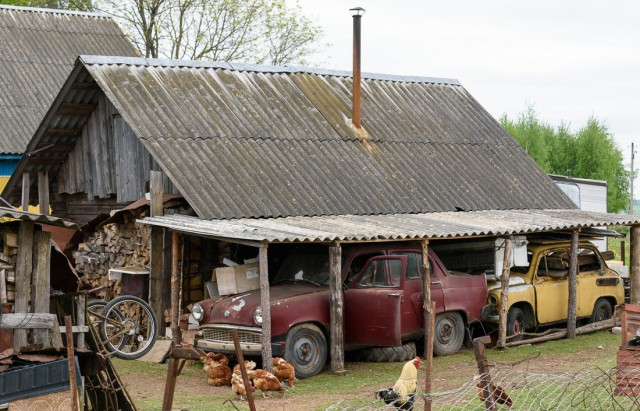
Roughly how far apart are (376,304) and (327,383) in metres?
1.64

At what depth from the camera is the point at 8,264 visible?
10727 mm

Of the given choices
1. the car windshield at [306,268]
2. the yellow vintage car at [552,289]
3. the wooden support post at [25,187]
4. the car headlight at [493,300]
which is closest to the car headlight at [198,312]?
the car windshield at [306,268]

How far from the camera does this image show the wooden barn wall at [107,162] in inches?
734

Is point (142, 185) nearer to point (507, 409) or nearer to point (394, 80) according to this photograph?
point (394, 80)

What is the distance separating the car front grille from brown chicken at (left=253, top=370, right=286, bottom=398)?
1009mm

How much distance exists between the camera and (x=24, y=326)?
32.7 ft

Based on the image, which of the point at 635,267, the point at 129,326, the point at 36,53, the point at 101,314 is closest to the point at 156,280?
the point at 101,314

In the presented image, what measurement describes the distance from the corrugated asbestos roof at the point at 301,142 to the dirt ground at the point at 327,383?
305 cm

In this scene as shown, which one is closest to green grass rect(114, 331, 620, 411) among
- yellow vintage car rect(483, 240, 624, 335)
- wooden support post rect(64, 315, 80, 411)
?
yellow vintage car rect(483, 240, 624, 335)

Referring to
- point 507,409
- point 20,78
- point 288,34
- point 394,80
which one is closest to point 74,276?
point 507,409

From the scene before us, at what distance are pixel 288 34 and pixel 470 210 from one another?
859 inches

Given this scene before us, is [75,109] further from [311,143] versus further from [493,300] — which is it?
[493,300]

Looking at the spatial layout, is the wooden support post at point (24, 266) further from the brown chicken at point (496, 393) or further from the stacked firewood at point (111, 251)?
the stacked firewood at point (111, 251)

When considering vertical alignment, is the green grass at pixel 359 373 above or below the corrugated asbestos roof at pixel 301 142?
below
